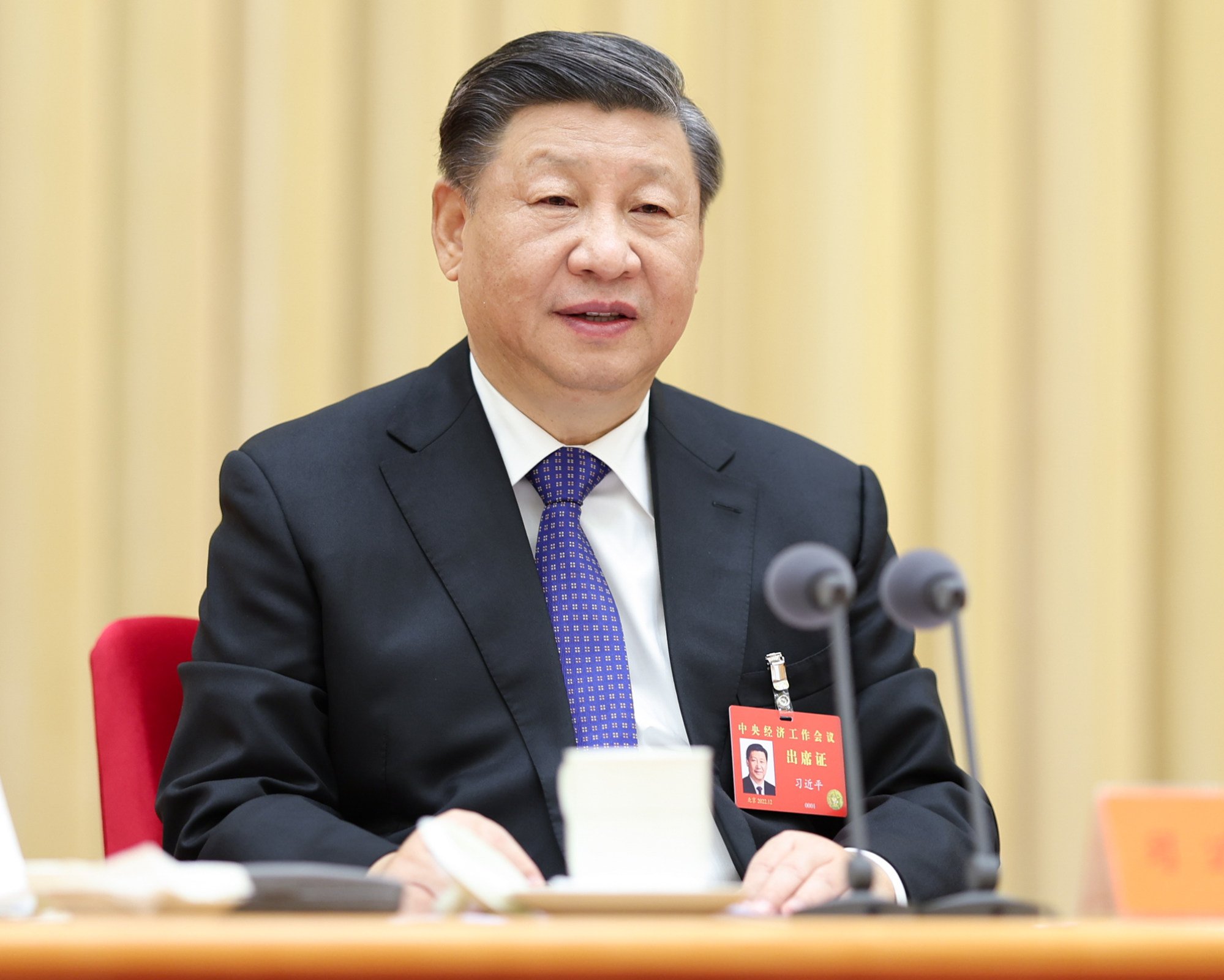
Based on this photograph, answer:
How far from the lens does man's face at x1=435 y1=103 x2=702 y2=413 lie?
5.48 ft

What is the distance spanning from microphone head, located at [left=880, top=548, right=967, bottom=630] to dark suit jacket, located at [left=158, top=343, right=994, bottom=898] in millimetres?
508

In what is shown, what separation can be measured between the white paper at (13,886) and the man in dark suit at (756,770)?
0.82 metres

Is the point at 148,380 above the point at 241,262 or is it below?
below

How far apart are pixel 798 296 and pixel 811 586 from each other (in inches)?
62.0

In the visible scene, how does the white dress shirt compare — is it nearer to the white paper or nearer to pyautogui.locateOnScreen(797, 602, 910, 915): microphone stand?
pyautogui.locateOnScreen(797, 602, 910, 915): microphone stand

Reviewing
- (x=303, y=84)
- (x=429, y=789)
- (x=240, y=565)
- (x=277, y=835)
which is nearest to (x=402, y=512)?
(x=240, y=565)

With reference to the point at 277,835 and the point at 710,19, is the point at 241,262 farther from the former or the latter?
the point at 277,835

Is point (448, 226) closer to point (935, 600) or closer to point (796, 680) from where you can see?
point (796, 680)

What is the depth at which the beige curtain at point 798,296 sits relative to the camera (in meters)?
2.34

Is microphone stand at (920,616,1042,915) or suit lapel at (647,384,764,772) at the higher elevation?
suit lapel at (647,384,764,772)

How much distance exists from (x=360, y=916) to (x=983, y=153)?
2060mm

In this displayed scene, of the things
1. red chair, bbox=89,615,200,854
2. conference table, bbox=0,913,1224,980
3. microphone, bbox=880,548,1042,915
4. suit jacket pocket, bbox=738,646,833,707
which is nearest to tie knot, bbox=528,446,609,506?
suit jacket pocket, bbox=738,646,833,707

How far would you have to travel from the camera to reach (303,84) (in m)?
2.40

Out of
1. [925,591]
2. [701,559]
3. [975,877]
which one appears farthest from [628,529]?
[975,877]
